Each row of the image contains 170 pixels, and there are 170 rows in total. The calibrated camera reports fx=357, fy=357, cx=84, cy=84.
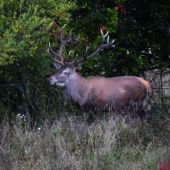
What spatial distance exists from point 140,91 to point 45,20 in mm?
2804

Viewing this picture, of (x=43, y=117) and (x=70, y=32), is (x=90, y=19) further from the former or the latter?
(x=43, y=117)

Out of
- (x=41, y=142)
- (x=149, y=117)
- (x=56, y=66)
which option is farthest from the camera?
(x=56, y=66)

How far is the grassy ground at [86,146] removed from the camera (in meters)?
4.84

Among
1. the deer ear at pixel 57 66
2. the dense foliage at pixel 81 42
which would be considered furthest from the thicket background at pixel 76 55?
the deer ear at pixel 57 66

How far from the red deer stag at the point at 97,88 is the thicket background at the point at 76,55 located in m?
0.24

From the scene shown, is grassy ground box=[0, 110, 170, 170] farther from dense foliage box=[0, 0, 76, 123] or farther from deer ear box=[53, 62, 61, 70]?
deer ear box=[53, 62, 61, 70]

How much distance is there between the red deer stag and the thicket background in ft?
0.79

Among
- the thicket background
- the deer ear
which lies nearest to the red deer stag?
the deer ear

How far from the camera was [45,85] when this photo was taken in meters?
7.90

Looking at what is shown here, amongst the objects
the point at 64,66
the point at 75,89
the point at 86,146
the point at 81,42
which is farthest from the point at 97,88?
the point at 86,146

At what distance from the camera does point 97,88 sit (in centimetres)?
766

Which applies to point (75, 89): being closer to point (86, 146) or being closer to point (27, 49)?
point (27, 49)

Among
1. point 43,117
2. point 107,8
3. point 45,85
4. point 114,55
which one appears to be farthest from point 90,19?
point 43,117

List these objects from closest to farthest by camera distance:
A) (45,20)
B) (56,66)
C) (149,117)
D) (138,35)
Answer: (45,20)
(149,117)
(56,66)
(138,35)
